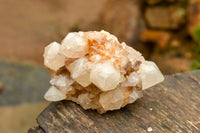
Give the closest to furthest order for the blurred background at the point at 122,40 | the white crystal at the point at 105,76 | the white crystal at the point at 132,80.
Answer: the white crystal at the point at 105,76 → the white crystal at the point at 132,80 → the blurred background at the point at 122,40

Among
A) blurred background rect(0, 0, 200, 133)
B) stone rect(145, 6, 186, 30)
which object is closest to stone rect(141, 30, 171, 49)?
blurred background rect(0, 0, 200, 133)

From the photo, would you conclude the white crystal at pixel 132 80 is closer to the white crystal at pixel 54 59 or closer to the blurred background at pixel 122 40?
the white crystal at pixel 54 59

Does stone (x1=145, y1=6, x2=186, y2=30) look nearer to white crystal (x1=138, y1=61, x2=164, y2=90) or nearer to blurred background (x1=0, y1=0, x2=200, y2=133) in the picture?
blurred background (x1=0, y1=0, x2=200, y2=133)

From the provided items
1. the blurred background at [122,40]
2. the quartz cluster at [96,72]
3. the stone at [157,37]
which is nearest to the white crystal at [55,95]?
the quartz cluster at [96,72]

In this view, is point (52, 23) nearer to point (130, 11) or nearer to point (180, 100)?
point (130, 11)

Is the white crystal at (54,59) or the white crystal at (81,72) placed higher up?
the white crystal at (54,59)

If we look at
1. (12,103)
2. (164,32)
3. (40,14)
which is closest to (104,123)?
(12,103)
